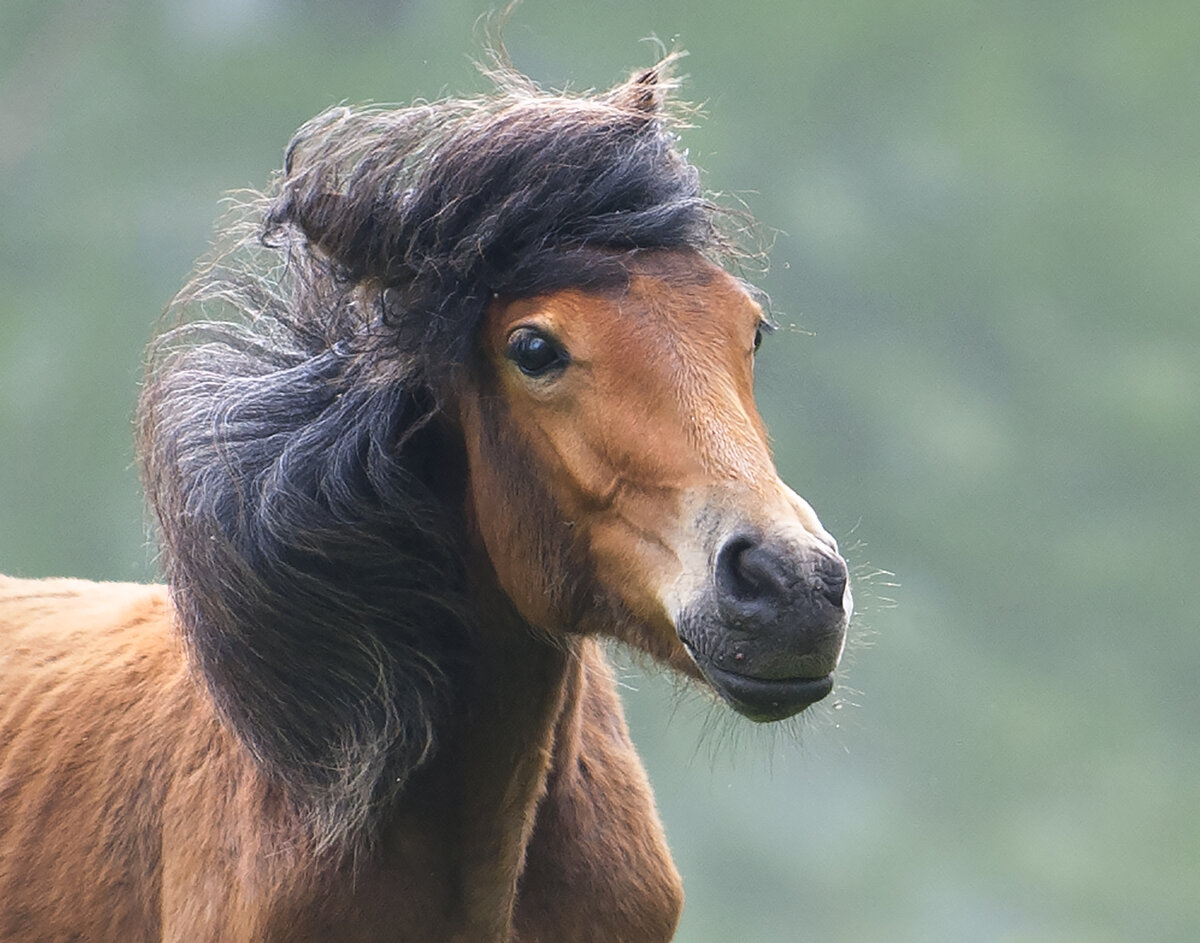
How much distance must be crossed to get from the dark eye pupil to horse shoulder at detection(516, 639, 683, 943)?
0.68 m

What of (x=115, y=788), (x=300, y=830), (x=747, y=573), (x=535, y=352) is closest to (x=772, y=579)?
(x=747, y=573)

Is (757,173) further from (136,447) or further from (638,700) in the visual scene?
(136,447)

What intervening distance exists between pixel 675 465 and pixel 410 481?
64 cm

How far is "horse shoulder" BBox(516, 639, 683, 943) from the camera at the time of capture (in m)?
3.06

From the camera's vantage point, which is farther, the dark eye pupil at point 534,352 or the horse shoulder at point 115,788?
the horse shoulder at point 115,788

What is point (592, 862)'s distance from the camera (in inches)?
122

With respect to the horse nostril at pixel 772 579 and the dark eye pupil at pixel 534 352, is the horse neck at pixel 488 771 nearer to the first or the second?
the dark eye pupil at pixel 534 352

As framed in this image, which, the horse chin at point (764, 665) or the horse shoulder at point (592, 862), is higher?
the horse chin at point (764, 665)

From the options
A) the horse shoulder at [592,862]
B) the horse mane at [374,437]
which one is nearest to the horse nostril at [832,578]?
the horse mane at [374,437]

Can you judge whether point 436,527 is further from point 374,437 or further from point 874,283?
point 874,283

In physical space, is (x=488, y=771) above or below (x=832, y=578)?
below

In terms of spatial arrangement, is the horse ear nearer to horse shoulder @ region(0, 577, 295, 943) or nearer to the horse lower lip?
the horse lower lip

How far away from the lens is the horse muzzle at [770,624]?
7.70ft

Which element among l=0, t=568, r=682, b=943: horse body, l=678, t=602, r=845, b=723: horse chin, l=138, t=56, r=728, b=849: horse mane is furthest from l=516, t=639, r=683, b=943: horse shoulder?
l=678, t=602, r=845, b=723: horse chin
